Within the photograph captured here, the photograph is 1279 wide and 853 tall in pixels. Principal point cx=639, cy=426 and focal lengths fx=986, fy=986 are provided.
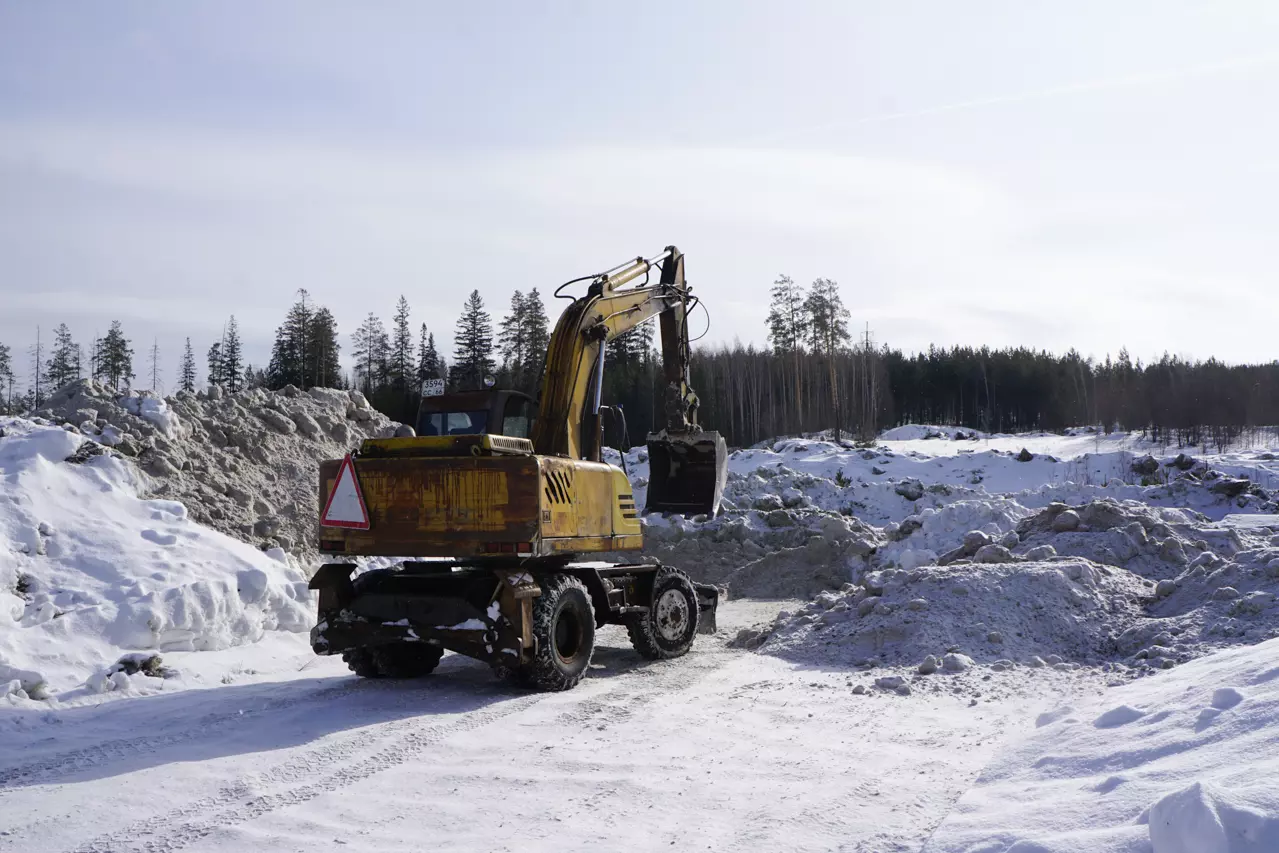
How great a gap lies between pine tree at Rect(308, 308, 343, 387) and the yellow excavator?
1897 inches

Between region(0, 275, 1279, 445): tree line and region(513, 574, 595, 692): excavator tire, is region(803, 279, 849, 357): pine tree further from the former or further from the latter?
region(513, 574, 595, 692): excavator tire

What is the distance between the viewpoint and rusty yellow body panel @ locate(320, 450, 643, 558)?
7.97 m

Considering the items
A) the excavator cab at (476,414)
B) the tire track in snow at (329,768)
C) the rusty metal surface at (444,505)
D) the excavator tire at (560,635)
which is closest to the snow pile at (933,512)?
the excavator tire at (560,635)

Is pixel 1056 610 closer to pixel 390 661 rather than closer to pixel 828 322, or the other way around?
pixel 390 661

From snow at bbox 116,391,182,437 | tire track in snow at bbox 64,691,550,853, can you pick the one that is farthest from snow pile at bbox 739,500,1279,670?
snow at bbox 116,391,182,437

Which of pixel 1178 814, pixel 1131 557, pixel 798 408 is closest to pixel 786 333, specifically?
pixel 798 408

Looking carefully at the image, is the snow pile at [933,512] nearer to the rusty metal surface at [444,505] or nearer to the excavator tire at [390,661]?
the rusty metal surface at [444,505]

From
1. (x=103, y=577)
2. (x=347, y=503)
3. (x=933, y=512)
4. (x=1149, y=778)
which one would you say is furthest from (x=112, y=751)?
(x=933, y=512)

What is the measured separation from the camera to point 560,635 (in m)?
8.77

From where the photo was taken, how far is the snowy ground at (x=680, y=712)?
4703 mm

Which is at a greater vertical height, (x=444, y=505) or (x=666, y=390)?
(x=666, y=390)

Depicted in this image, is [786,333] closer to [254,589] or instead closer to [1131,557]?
[1131,557]

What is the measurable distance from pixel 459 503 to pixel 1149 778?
17.6 feet

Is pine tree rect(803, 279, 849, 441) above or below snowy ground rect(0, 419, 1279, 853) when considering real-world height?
above
